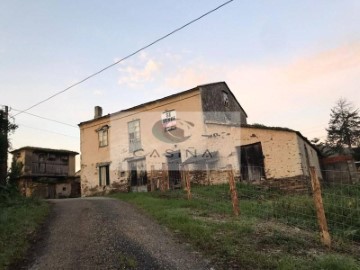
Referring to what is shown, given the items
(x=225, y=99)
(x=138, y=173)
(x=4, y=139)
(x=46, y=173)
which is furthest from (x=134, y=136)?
(x=46, y=173)

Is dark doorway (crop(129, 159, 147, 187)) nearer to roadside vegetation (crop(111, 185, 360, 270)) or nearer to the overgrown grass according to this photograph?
the overgrown grass

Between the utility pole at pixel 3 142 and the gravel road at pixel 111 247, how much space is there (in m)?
6.74

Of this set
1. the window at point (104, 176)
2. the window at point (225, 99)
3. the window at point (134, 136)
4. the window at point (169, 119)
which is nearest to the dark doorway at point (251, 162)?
the window at point (169, 119)

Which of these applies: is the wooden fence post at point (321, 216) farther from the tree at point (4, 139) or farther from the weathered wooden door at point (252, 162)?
the tree at point (4, 139)

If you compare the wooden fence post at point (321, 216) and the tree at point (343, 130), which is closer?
the wooden fence post at point (321, 216)

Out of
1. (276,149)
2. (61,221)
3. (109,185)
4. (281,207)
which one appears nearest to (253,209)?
(281,207)

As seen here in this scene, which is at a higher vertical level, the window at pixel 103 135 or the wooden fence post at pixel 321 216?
the window at pixel 103 135

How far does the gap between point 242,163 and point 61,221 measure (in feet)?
39.4

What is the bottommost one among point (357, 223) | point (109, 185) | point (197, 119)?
point (357, 223)

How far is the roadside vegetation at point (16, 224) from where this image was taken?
668 centimetres

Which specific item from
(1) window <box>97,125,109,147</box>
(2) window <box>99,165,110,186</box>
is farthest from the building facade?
(1) window <box>97,125,109,147</box>

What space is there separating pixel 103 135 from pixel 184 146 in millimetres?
8236

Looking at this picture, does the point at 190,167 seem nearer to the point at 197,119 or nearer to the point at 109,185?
the point at 197,119

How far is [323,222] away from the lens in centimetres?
636
